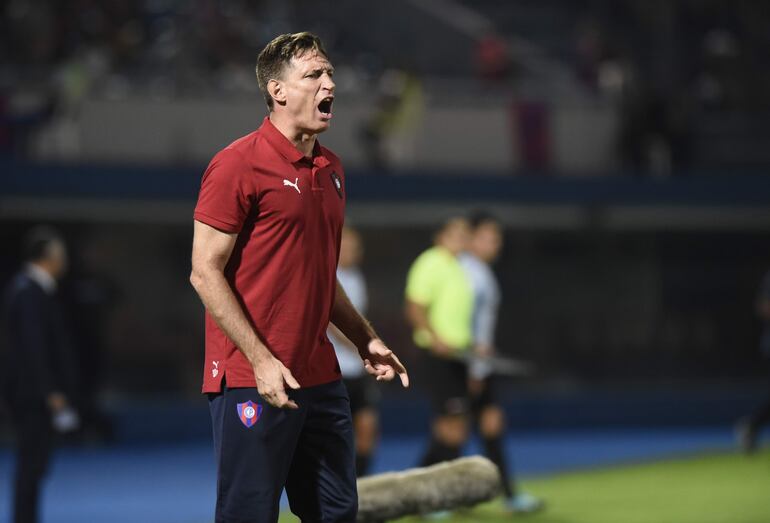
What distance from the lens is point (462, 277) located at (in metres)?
9.90

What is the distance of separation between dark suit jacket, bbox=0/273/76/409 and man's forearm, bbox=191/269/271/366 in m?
4.69

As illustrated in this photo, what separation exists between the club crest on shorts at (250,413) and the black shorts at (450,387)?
229 inches

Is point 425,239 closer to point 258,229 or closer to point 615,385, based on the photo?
point 615,385

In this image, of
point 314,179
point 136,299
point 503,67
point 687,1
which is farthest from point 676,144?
point 314,179

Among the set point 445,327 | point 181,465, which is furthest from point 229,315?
point 181,465

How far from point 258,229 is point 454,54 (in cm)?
1836

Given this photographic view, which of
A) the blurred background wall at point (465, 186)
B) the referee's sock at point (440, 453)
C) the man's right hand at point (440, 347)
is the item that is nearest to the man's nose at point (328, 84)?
the man's right hand at point (440, 347)

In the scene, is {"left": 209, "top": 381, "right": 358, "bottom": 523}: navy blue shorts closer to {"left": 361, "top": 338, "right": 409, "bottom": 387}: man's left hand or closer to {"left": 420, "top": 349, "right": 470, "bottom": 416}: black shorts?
{"left": 361, "top": 338, "right": 409, "bottom": 387}: man's left hand

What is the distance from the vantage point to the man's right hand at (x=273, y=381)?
382 cm

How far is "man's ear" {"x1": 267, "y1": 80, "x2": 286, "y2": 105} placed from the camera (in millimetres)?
4047

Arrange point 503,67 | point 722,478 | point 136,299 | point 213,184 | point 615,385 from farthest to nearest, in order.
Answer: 1. point 503,67
2. point 615,385
3. point 136,299
4. point 722,478
5. point 213,184

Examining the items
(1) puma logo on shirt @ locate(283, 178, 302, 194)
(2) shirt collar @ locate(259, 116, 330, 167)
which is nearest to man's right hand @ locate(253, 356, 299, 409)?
(1) puma logo on shirt @ locate(283, 178, 302, 194)

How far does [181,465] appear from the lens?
13.6 meters

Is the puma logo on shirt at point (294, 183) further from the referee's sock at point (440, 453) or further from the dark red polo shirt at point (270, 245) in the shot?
the referee's sock at point (440, 453)
